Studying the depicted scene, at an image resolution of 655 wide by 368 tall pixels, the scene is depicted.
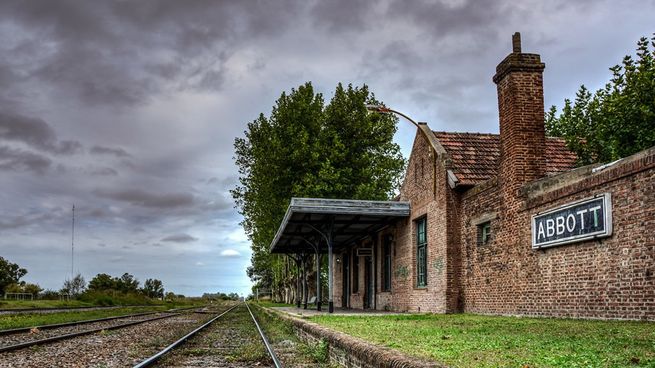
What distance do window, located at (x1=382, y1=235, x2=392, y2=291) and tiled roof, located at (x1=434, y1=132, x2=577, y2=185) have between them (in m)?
6.12

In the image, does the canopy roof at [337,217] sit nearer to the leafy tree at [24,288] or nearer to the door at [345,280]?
the door at [345,280]

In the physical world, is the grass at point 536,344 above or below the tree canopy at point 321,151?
below

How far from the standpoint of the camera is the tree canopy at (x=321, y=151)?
27625 millimetres

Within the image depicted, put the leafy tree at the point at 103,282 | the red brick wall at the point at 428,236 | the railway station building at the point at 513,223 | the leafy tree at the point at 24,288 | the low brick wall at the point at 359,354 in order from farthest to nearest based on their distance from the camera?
the leafy tree at the point at 103,282 → the leafy tree at the point at 24,288 → the red brick wall at the point at 428,236 → the railway station building at the point at 513,223 → the low brick wall at the point at 359,354

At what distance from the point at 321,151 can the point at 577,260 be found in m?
18.0

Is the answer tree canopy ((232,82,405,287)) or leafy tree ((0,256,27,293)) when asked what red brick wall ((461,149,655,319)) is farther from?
leafy tree ((0,256,27,293))

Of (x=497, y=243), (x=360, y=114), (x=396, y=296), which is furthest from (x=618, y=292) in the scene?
(x=360, y=114)

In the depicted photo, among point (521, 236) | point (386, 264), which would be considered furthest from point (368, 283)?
point (521, 236)

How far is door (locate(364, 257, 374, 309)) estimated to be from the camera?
25953 millimetres

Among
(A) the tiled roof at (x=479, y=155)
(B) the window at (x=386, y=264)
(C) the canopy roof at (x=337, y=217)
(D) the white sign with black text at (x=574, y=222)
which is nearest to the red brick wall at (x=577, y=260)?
(D) the white sign with black text at (x=574, y=222)

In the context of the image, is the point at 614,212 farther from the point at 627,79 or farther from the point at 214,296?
the point at 214,296

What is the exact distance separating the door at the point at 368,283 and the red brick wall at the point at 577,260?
1062 centimetres

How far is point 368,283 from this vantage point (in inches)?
1049

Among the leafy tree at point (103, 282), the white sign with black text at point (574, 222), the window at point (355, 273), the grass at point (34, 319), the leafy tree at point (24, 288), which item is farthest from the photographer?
the leafy tree at point (103, 282)
